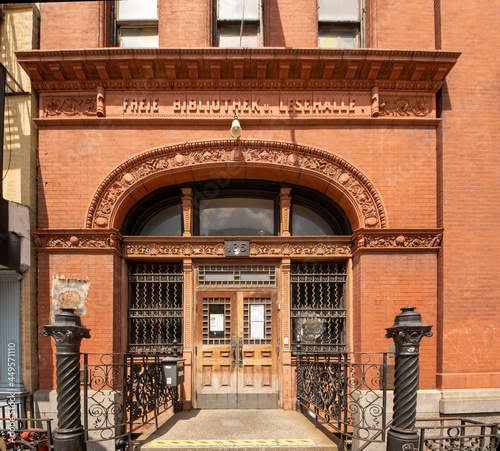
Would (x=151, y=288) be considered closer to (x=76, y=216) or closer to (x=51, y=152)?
(x=76, y=216)

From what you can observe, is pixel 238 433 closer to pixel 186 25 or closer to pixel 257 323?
pixel 257 323

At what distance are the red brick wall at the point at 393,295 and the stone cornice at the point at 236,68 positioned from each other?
3.24 meters

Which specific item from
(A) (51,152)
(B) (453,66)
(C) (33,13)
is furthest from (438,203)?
(C) (33,13)

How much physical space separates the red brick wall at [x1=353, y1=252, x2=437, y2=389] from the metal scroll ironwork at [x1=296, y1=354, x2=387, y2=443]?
0.49 metres

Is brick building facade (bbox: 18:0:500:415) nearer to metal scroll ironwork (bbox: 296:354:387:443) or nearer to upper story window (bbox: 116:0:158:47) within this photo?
upper story window (bbox: 116:0:158:47)

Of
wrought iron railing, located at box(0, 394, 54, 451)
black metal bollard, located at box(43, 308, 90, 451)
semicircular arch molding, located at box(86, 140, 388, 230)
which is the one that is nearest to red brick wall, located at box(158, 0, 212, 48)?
semicircular arch molding, located at box(86, 140, 388, 230)

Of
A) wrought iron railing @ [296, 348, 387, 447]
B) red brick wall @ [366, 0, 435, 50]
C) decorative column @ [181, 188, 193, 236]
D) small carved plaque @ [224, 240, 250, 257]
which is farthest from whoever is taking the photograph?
decorative column @ [181, 188, 193, 236]

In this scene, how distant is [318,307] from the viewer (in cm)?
897

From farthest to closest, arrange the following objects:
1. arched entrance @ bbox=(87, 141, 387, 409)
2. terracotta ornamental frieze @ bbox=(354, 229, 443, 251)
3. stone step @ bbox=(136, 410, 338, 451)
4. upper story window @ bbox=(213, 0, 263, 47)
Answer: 1. upper story window @ bbox=(213, 0, 263, 47)
2. arched entrance @ bbox=(87, 141, 387, 409)
3. terracotta ornamental frieze @ bbox=(354, 229, 443, 251)
4. stone step @ bbox=(136, 410, 338, 451)

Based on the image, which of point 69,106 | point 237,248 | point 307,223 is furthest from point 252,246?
point 69,106

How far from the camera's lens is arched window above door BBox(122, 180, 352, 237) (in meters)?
9.30

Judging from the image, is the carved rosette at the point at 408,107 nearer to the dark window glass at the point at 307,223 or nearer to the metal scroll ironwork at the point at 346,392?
the dark window glass at the point at 307,223

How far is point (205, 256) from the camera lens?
28.9 feet

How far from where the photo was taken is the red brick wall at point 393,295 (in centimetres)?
798
